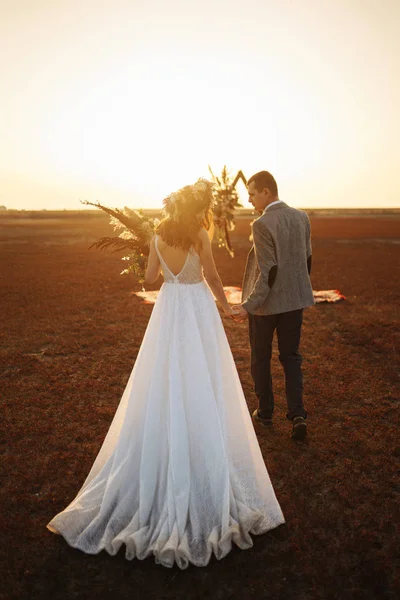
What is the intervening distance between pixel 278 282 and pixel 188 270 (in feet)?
4.74

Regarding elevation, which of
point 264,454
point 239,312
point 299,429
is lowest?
point 264,454

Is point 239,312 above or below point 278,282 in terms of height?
below

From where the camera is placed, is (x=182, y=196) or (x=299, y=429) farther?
(x=299, y=429)

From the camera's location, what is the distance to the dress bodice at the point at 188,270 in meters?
3.87

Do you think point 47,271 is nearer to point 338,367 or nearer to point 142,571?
point 338,367

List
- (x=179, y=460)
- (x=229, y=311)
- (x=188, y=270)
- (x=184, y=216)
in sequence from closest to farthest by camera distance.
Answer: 1. (x=179, y=460)
2. (x=184, y=216)
3. (x=188, y=270)
4. (x=229, y=311)

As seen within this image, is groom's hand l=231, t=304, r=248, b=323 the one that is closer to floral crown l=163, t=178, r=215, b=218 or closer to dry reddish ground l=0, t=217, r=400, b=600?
floral crown l=163, t=178, r=215, b=218

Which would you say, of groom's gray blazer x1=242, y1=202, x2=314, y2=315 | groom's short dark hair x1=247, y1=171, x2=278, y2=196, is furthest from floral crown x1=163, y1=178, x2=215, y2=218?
→ groom's short dark hair x1=247, y1=171, x2=278, y2=196

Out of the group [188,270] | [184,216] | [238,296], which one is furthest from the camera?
[238,296]

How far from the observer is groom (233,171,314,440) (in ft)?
15.8

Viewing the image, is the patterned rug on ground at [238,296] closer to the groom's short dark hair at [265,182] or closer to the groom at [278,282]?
the groom at [278,282]

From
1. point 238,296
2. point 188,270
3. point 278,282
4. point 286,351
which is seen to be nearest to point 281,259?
point 278,282

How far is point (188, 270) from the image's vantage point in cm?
389

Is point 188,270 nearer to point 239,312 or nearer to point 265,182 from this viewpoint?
point 239,312
